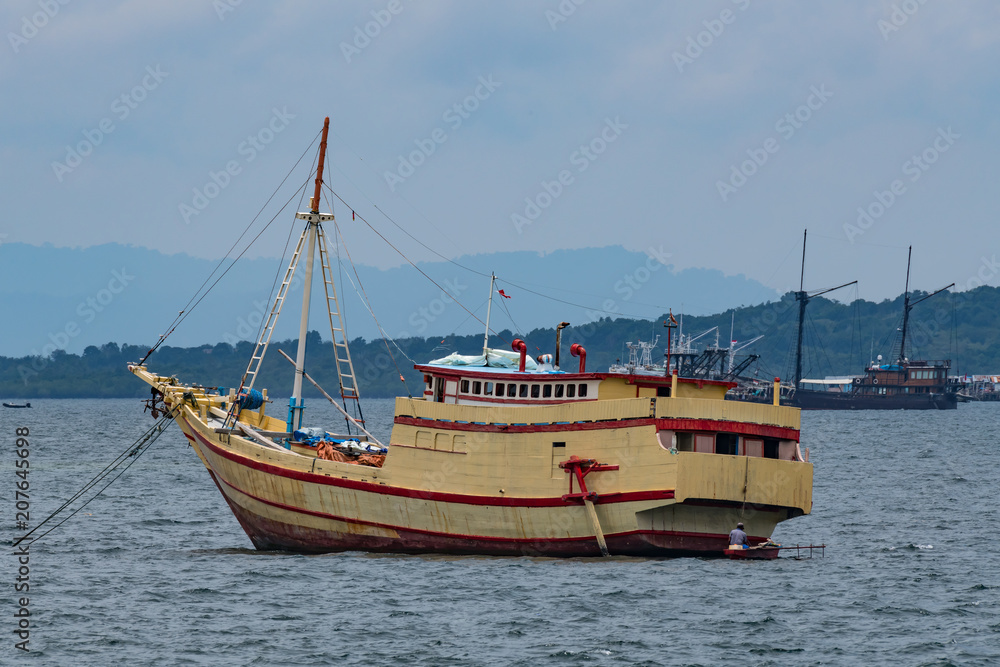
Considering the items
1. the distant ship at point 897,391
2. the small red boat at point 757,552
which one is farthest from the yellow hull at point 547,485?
the distant ship at point 897,391

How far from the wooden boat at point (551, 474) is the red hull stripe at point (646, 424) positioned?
3 cm

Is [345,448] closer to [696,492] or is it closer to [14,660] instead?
[696,492]

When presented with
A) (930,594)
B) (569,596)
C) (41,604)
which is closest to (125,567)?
(41,604)

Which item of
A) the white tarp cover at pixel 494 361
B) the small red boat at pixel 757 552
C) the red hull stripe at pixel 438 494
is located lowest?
the small red boat at pixel 757 552

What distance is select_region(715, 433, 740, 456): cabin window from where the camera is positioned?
91.1ft

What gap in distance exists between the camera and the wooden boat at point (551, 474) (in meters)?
27.4

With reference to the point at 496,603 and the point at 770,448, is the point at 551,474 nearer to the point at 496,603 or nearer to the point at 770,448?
the point at 496,603

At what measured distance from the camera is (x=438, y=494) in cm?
2858

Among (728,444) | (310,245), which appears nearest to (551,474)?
(728,444)

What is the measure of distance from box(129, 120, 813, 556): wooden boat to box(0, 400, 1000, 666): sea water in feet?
2.30

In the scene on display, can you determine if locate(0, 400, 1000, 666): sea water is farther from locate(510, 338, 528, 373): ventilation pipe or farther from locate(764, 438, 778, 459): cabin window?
locate(510, 338, 528, 373): ventilation pipe

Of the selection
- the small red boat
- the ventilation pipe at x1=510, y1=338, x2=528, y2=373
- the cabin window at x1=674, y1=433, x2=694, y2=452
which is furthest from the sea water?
the ventilation pipe at x1=510, y1=338, x2=528, y2=373

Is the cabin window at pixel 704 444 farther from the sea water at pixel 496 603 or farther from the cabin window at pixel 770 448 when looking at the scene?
the sea water at pixel 496 603

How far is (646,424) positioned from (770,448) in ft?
11.5
